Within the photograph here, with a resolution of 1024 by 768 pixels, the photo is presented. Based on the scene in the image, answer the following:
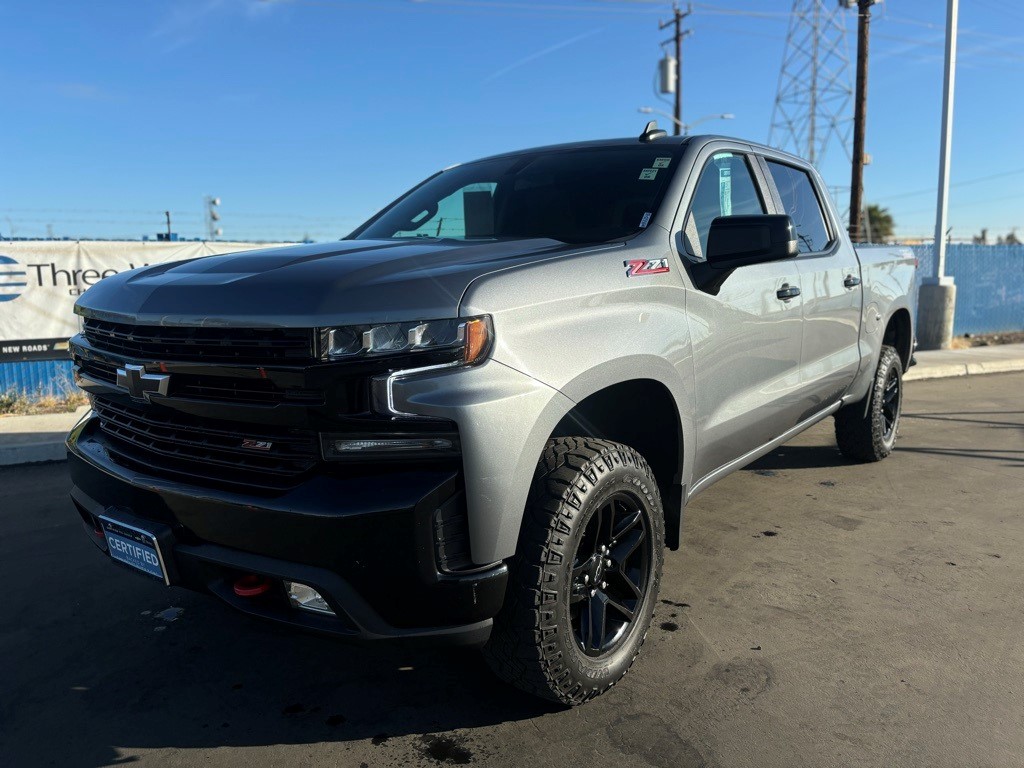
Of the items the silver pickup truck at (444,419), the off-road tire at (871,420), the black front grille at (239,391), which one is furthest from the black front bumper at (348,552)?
the off-road tire at (871,420)

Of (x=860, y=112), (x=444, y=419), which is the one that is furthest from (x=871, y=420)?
(x=860, y=112)

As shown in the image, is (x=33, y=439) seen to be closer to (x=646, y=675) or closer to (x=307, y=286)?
(x=307, y=286)

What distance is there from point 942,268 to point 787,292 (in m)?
12.2

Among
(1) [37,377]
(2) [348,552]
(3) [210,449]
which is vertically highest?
(3) [210,449]

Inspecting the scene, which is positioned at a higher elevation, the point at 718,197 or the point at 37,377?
the point at 718,197

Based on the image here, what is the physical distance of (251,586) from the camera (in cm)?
226

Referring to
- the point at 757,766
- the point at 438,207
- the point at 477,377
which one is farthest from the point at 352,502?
the point at 438,207

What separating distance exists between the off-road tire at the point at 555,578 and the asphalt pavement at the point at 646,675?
202 mm

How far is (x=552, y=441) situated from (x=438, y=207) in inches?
67.1

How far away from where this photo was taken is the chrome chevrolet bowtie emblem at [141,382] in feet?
7.72

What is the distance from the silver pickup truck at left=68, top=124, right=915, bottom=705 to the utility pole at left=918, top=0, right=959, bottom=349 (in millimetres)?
12108

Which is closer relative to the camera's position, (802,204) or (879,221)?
(802,204)

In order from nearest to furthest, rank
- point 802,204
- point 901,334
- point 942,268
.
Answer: point 802,204 → point 901,334 → point 942,268

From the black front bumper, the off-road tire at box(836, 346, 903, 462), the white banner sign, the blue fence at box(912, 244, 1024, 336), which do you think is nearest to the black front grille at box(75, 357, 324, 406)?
the black front bumper
